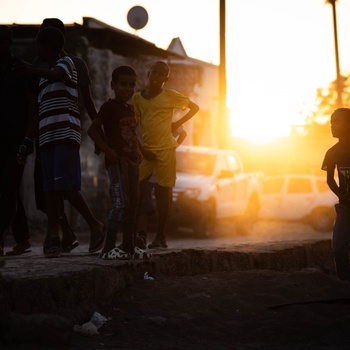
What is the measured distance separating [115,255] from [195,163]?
1112 cm

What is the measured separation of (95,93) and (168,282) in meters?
14.1

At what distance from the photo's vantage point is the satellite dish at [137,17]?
24375mm

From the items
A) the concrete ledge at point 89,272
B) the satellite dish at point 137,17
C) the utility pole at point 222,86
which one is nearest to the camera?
the concrete ledge at point 89,272

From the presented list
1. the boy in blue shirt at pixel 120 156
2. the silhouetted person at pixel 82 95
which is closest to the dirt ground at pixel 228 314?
the boy in blue shirt at pixel 120 156

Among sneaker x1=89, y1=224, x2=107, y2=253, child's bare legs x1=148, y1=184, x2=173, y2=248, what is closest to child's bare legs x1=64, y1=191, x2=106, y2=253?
sneaker x1=89, y1=224, x2=107, y2=253

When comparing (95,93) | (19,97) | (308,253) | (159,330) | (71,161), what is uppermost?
(95,93)

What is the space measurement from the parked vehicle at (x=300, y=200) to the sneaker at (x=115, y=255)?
15691 mm

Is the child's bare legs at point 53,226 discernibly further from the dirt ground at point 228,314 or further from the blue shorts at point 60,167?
the dirt ground at point 228,314

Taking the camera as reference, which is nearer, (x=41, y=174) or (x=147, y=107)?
(x=41, y=174)

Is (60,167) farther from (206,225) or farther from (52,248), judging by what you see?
(206,225)

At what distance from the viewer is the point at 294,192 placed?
75.8 ft

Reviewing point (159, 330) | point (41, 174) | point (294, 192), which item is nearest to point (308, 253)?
point (41, 174)

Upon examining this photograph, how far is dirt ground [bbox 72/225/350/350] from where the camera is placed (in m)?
5.45

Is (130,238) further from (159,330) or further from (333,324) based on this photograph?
(333,324)
